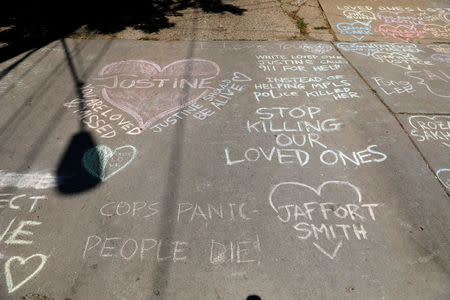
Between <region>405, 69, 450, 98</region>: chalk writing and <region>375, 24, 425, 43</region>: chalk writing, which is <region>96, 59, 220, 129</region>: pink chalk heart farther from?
<region>375, 24, 425, 43</region>: chalk writing

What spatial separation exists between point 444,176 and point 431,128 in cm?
96

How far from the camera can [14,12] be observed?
7.67m

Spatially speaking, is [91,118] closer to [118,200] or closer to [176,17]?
[118,200]

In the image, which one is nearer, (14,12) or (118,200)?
(118,200)

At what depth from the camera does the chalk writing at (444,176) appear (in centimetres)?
322

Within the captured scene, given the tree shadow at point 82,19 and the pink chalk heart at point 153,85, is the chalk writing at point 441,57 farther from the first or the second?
the tree shadow at point 82,19

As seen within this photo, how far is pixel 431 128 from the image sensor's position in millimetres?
3953

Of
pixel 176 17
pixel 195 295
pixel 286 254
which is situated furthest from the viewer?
pixel 176 17

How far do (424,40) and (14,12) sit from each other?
405 inches

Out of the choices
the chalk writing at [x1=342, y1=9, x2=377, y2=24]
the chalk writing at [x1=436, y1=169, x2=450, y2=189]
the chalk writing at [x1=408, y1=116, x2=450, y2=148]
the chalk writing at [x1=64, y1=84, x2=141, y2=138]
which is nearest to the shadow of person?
the chalk writing at [x1=64, y1=84, x2=141, y2=138]

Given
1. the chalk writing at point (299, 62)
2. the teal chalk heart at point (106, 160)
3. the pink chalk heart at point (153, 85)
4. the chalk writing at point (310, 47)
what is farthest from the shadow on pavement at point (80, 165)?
the chalk writing at point (310, 47)

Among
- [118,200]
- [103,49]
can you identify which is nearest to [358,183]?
[118,200]

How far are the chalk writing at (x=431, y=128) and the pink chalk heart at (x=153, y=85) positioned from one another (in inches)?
124

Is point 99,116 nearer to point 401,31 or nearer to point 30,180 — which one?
point 30,180
